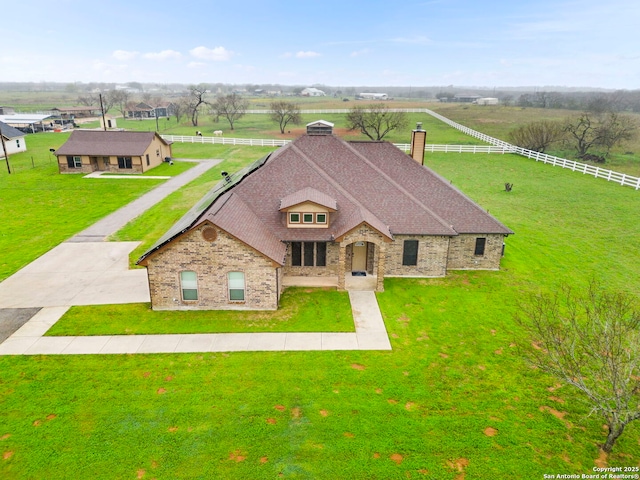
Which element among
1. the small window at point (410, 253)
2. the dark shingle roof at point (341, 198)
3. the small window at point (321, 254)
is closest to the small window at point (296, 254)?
the small window at point (321, 254)

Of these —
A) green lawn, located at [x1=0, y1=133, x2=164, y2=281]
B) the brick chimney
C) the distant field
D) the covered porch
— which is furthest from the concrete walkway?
the distant field

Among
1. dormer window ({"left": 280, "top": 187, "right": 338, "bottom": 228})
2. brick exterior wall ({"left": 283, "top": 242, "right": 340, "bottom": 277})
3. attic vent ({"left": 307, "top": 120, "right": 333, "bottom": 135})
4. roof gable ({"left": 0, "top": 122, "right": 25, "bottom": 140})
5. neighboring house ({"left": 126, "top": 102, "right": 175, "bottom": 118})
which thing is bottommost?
brick exterior wall ({"left": 283, "top": 242, "right": 340, "bottom": 277})

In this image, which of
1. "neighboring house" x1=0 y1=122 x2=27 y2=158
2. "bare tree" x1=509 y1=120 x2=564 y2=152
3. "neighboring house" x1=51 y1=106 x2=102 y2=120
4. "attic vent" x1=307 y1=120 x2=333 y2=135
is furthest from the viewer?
"neighboring house" x1=51 y1=106 x2=102 y2=120

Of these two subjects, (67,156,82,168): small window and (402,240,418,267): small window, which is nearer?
(402,240,418,267): small window

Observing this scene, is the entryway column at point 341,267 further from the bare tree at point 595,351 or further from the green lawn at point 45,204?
the green lawn at point 45,204

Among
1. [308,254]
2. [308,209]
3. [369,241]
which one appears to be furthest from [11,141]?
[369,241]

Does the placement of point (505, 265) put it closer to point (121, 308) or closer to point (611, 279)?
point (611, 279)

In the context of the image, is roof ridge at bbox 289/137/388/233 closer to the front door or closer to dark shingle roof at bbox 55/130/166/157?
the front door
